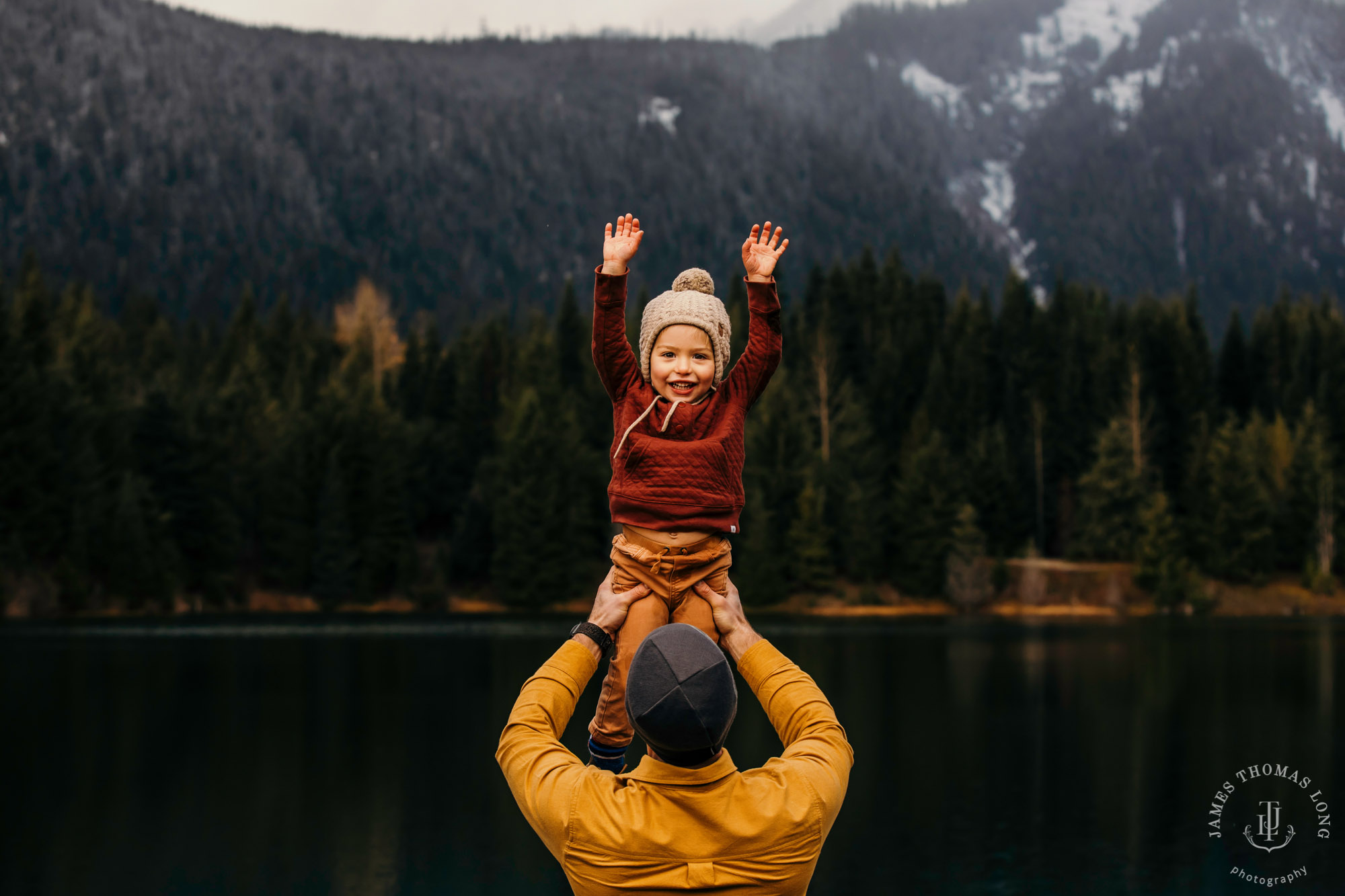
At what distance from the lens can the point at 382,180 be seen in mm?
179625

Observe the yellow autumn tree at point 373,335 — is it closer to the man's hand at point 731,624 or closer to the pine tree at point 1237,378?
the pine tree at point 1237,378

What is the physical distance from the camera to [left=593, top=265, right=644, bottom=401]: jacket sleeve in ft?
14.8

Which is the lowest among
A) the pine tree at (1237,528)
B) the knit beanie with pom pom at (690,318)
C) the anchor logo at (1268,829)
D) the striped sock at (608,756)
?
the anchor logo at (1268,829)

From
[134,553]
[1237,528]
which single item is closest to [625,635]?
[134,553]

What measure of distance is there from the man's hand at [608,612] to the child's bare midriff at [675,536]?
2.11 feet

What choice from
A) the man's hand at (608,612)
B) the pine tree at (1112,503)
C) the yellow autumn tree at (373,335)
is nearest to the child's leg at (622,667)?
the man's hand at (608,612)

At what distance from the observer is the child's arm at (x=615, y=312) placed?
4434 mm

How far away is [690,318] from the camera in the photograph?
461cm

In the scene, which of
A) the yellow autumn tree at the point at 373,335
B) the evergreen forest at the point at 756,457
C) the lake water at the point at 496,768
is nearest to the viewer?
the lake water at the point at 496,768

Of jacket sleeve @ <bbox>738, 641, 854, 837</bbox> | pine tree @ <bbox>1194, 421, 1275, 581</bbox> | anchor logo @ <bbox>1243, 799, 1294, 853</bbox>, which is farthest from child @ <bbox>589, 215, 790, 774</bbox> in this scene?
pine tree @ <bbox>1194, 421, 1275, 581</bbox>

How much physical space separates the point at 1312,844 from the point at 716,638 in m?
17.4

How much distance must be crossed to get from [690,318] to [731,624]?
1527 millimetres

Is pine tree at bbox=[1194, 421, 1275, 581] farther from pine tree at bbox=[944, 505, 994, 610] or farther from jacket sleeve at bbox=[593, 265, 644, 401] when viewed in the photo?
jacket sleeve at bbox=[593, 265, 644, 401]

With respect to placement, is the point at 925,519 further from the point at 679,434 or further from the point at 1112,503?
the point at 679,434
